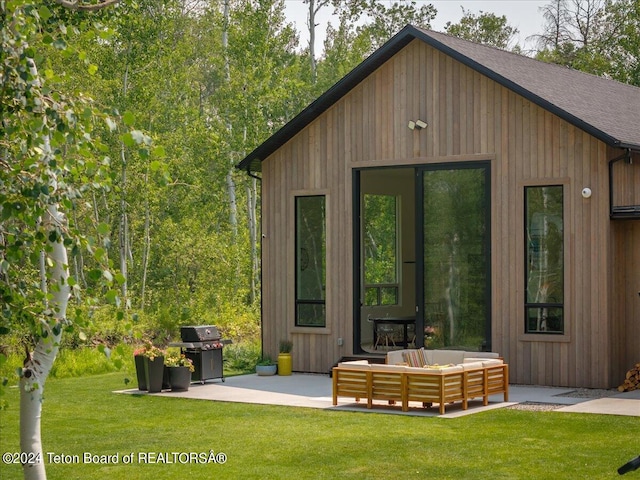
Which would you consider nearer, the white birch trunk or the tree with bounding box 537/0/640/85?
the white birch trunk

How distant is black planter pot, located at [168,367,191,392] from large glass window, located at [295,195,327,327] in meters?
2.76

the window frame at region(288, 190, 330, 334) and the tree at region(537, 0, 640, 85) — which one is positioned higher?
the tree at region(537, 0, 640, 85)

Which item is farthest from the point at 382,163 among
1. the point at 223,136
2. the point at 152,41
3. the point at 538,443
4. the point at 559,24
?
the point at 559,24

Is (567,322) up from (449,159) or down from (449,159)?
down

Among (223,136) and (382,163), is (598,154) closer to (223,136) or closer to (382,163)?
(382,163)

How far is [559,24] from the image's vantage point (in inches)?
1368

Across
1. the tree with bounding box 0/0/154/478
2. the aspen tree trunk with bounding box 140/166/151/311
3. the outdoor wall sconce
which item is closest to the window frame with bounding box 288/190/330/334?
the outdoor wall sconce

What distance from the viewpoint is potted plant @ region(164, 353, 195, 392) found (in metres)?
13.8

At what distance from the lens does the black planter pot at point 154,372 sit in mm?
13688

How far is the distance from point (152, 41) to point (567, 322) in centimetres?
1298

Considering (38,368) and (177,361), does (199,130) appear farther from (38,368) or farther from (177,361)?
(38,368)

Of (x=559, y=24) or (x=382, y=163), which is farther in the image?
(x=559, y=24)

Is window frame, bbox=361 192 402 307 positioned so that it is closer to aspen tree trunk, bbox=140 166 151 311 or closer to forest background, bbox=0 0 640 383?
forest background, bbox=0 0 640 383

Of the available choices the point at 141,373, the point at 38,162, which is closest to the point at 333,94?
the point at 141,373
